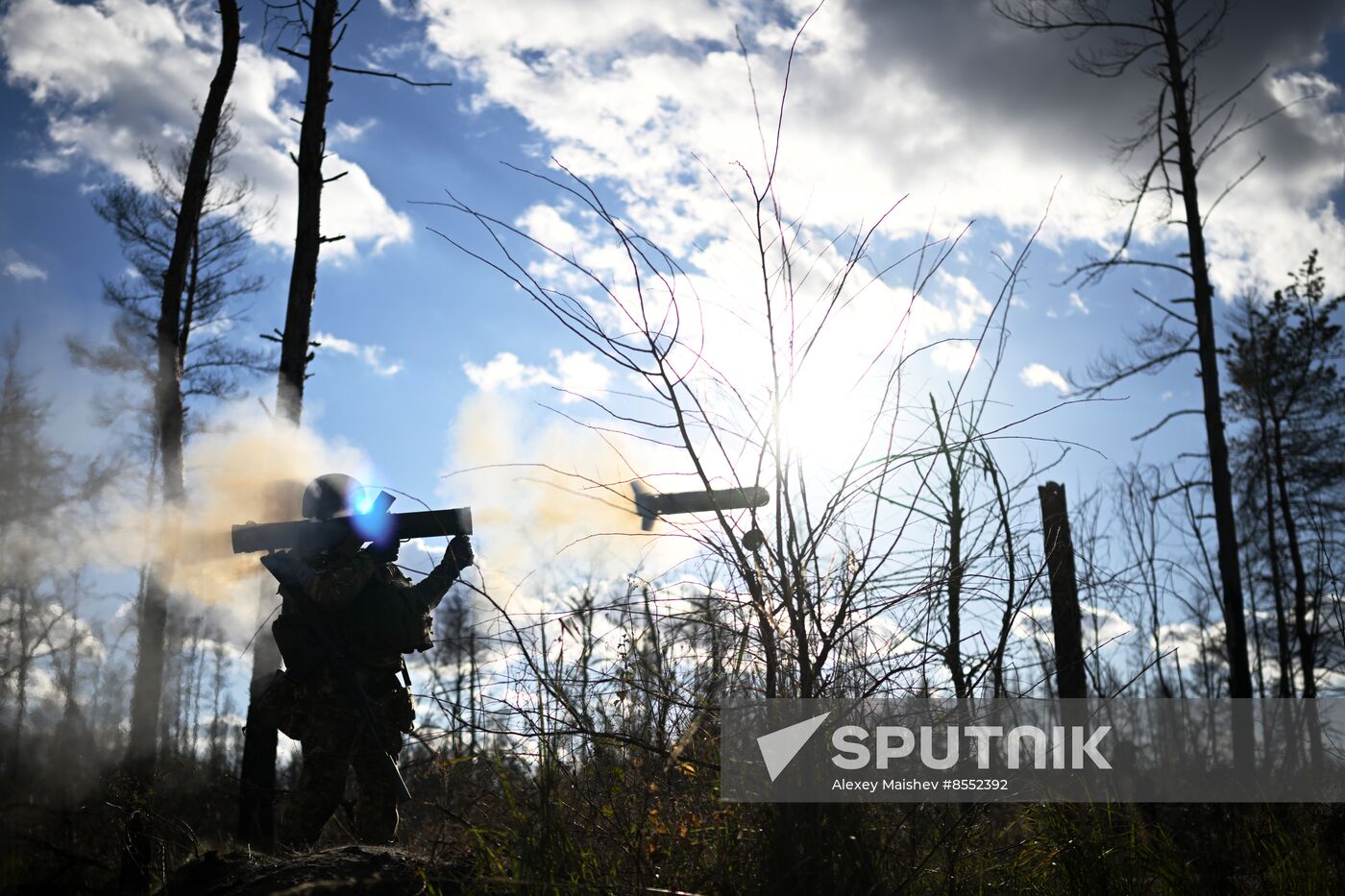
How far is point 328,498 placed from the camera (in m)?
5.93

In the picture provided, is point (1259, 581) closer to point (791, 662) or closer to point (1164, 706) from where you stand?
point (1164, 706)

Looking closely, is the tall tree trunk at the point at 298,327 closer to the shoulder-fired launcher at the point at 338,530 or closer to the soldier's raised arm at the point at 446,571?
the shoulder-fired launcher at the point at 338,530

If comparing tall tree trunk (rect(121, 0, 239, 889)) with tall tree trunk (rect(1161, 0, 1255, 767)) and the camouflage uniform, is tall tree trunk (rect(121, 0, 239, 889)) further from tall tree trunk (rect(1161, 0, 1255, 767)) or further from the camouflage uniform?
tall tree trunk (rect(1161, 0, 1255, 767))

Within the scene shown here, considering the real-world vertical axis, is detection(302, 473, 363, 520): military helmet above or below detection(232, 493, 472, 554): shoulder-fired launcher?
above

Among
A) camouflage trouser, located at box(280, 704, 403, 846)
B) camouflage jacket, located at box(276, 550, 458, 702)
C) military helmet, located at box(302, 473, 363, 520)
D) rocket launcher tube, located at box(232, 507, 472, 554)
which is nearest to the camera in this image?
camouflage trouser, located at box(280, 704, 403, 846)

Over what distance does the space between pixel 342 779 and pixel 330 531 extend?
147cm

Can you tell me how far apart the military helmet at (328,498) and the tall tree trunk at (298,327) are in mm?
2338

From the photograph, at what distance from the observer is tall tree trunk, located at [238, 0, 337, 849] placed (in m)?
7.88

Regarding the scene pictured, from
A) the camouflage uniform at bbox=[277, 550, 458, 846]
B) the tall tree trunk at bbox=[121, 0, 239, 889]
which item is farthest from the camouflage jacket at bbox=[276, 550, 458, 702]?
the tall tree trunk at bbox=[121, 0, 239, 889]

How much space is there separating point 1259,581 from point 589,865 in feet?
59.0

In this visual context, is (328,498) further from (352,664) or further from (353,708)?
(353,708)

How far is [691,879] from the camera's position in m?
2.92

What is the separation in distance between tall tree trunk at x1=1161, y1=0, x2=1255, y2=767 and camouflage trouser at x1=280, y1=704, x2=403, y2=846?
30.5ft

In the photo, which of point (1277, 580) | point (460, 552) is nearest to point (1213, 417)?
point (1277, 580)
